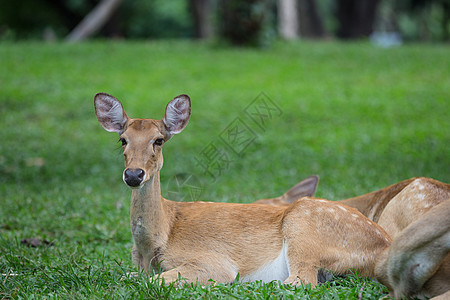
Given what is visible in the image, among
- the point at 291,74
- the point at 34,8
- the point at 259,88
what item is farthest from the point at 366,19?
the point at 34,8

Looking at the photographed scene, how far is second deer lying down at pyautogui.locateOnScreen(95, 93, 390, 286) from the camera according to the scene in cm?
461

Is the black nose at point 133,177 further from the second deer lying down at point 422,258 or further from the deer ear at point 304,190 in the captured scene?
the deer ear at point 304,190

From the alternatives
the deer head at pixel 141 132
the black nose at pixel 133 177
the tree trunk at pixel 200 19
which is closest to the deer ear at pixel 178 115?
the deer head at pixel 141 132

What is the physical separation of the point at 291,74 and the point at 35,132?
23.0 feet

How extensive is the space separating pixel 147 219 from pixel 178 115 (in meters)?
0.87

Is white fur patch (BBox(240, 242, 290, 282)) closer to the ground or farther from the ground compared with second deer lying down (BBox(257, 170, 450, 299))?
closer to the ground

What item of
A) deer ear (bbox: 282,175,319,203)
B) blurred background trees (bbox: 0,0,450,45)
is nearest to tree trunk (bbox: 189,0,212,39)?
blurred background trees (bbox: 0,0,450,45)

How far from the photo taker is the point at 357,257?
4617mm

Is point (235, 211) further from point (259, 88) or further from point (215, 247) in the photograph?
point (259, 88)

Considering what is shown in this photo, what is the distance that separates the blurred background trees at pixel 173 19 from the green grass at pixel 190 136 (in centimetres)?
288

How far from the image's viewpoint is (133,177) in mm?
4395

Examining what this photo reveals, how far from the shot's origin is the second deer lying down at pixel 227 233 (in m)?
4.61

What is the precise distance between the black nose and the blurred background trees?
47.4 feet

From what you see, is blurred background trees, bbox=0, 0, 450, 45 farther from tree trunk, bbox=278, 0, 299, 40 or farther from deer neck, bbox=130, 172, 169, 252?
deer neck, bbox=130, 172, 169, 252
